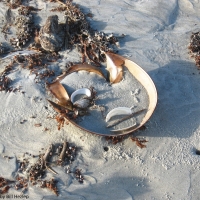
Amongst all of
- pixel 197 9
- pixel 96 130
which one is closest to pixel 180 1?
pixel 197 9

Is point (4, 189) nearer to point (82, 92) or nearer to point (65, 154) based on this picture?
point (65, 154)

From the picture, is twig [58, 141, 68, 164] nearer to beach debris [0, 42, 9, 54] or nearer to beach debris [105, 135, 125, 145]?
beach debris [105, 135, 125, 145]

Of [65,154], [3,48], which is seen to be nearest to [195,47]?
[65,154]

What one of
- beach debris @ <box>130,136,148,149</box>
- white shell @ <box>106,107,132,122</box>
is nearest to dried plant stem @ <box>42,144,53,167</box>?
white shell @ <box>106,107,132,122</box>

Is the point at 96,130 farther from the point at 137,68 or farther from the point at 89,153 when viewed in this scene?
the point at 137,68

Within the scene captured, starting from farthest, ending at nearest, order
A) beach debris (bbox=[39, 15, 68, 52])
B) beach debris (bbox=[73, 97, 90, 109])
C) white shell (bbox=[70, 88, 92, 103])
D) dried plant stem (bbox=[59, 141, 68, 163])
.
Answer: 1. beach debris (bbox=[39, 15, 68, 52])
2. white shell (bbox=[70, 88, 92, 103])
3. beach debris (bbox=[73, 97, 90, 109])
4. dried plant stem (bbox=[59, 141, 68, 163])

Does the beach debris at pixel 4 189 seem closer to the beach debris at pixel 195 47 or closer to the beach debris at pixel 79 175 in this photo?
the beach debris at pixel 79 175

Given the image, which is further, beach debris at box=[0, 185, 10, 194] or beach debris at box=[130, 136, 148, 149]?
beach debris at box=[130, 136, 148, 149]

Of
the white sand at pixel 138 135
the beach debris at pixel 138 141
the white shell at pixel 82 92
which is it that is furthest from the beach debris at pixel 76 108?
the beach debris at pixel 138 141
